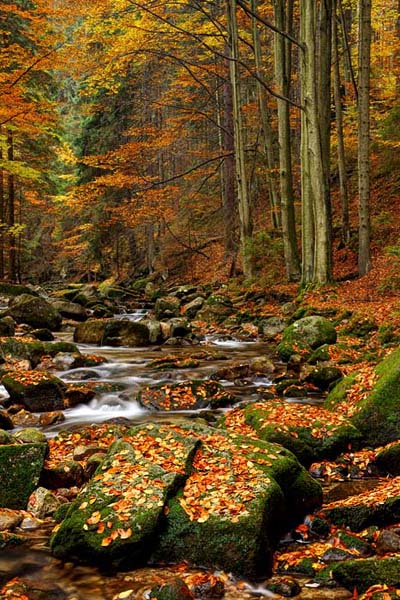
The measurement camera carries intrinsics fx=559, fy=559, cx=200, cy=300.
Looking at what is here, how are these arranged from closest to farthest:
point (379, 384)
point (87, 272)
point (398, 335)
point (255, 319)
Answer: point (379, 384) → point (398, 335) → point (255, 319) → point (87, 272)

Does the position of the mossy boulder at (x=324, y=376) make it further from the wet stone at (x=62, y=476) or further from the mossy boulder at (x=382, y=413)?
the wet stone at (x=62, y=476)

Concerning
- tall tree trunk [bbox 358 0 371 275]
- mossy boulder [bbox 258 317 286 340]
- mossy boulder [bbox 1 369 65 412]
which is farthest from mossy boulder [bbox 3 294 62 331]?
tall tree trunk [bbox 358 0 371 275]

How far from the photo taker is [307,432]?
6.21 metres

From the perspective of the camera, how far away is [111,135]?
29.3 m

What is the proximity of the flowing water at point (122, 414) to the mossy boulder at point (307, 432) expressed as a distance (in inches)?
59.5

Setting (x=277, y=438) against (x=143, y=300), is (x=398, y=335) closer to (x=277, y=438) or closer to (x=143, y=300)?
(x=277, y=438)

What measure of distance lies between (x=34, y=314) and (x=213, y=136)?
20402 millimetres

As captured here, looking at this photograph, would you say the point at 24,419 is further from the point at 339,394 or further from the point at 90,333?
the point at 90,333

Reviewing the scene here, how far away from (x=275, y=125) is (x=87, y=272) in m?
15.0

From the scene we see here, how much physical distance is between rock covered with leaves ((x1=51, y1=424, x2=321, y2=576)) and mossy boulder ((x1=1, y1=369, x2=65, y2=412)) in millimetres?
3734

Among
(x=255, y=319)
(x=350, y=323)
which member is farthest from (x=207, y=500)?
(x=255, y=319)

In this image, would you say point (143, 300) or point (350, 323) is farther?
point (143, 300)

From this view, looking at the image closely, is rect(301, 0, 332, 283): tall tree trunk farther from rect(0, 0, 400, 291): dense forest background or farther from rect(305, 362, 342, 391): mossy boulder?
rect(305, 362, 342, 391): mossy boulder

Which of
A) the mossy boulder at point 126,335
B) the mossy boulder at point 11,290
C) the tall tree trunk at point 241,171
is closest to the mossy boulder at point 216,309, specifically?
the tall tree trunk at point 241,171
